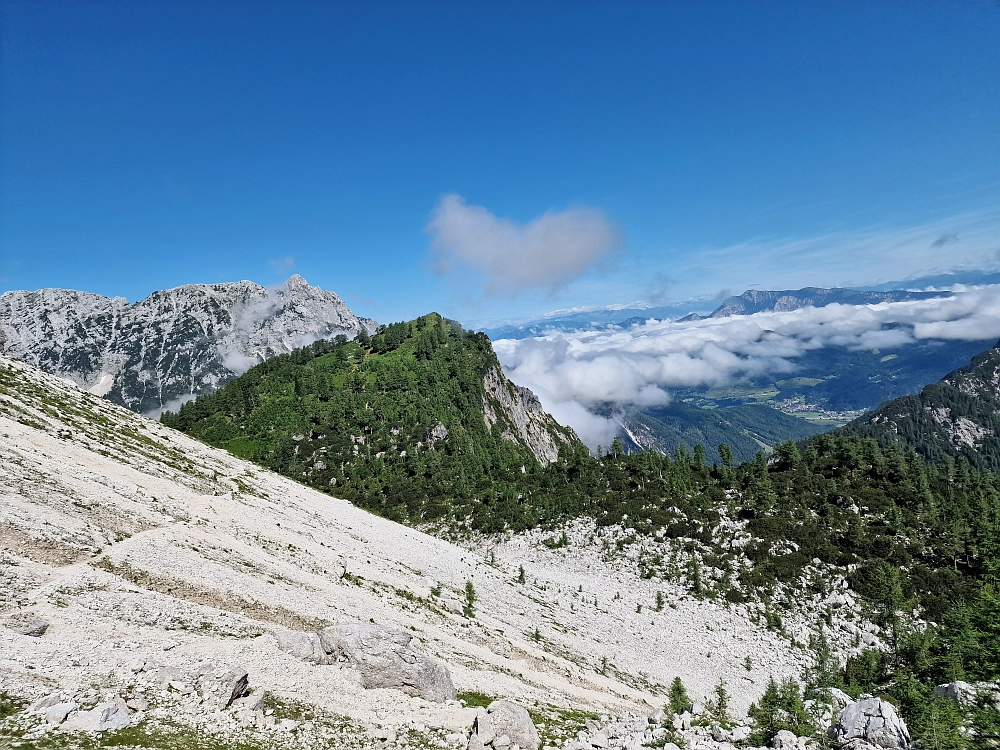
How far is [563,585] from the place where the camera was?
215 ft

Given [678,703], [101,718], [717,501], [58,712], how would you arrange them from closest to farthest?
[58,712], [101,718], [678,703], [717,501]

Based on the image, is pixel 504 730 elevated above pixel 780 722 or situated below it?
below

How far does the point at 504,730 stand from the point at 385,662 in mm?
8611

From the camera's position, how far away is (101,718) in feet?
65.4

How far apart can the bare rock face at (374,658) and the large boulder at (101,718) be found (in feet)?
30.4

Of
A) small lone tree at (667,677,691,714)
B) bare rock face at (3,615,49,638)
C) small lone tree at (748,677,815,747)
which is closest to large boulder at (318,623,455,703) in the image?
bare rock face at (3,615,49,638)

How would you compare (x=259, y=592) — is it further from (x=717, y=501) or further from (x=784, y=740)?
(x=717, y=501)

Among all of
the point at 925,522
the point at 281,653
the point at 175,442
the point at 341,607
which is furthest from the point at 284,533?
the point at 925,522

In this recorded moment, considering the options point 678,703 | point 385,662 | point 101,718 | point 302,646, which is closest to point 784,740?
point 678,703

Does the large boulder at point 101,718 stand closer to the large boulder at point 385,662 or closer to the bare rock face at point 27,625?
the bare rock face at point 27,625

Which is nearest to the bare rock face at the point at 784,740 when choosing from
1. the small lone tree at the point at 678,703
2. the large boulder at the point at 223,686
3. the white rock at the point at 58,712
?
the small lone tree at the point at 678,703

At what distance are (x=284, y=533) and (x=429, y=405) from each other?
11618 centimetres

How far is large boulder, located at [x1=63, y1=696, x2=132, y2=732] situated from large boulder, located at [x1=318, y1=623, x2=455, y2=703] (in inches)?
422

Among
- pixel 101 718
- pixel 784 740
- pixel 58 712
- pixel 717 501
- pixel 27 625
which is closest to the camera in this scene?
pixel 58 712
